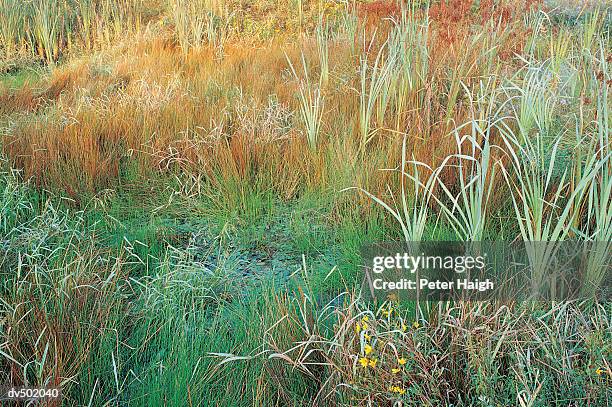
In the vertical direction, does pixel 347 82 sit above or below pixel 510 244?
above

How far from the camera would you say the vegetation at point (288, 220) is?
153 centimetres

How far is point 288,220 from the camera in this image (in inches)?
97.6

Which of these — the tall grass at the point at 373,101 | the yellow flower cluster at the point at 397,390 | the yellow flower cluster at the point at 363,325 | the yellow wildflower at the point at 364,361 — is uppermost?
the tall grass at the point at 373,101

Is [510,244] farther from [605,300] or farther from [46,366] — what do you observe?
[46,366]

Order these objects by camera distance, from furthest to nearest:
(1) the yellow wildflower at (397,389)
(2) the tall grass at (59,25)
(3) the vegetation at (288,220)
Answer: (2) the tall grass at (59,25), (3) the vegetation at (288,220), (1) the yellow wildflower at (397,389)

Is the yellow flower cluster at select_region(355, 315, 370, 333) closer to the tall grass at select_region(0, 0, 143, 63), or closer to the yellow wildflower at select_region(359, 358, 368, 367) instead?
the yellow wildflower at select_region(359, 358, 368, 367)

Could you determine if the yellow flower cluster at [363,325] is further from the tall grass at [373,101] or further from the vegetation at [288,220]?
the tall grass at [373,101]

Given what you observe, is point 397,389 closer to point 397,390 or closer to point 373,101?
point 397,390

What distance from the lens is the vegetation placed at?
1.53 m

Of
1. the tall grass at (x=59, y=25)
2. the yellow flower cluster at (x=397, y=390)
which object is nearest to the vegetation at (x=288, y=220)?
the yellow flower cluster at (x=397, y=390)

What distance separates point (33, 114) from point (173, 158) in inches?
46.7

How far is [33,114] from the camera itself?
3467 millimetres

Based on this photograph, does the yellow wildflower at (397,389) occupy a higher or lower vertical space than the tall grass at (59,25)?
lower

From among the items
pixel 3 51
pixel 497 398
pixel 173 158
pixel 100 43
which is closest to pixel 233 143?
pixel 173 158
